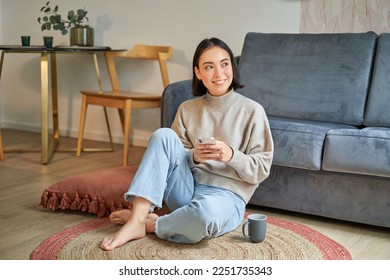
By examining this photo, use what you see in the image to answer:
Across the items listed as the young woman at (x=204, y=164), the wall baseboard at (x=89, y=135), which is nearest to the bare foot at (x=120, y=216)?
the young woman at (x=204, y=164)

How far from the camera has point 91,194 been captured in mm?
2627

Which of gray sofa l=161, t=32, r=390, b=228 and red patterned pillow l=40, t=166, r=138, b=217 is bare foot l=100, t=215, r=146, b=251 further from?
gray sofa l=161, t=32, r=390, b=228

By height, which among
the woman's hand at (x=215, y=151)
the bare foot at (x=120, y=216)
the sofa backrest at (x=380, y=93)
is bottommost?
the bare foot at (x=120, y=216)

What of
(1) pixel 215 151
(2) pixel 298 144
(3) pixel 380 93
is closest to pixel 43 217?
(1) pixel 215 151

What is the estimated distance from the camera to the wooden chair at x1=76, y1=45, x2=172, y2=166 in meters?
3.60

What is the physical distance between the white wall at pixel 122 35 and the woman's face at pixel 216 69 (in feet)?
4.59

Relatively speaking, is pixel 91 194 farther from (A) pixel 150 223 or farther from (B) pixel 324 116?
(B) pixel 324 116

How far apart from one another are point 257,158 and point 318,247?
15.4 inches

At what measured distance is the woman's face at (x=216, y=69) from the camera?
2.25m

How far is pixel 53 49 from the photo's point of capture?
12.1ft

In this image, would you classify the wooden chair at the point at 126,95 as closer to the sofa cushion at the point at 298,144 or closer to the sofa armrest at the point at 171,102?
the sofa armrest at the point at 171,102

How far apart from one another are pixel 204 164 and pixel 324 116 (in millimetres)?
867
